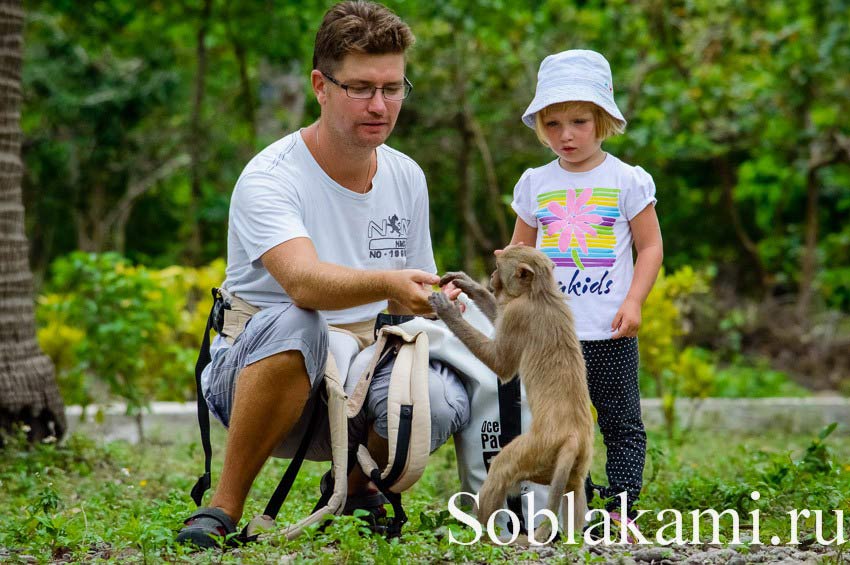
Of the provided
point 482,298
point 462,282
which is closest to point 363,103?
point 462,282

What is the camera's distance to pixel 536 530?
4176 mm

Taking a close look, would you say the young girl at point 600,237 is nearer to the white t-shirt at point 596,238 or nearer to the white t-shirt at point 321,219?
the white t-shirt at point 596,238

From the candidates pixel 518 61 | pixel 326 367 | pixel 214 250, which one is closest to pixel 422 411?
pixel 326 367

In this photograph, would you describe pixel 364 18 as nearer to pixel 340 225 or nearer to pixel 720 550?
pixel 340 225

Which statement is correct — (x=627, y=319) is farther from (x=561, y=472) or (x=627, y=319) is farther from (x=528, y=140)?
(x=528, y=140)

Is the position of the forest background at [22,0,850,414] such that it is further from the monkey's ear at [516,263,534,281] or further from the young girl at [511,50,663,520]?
the monkey's ear at [516,263,534,281]

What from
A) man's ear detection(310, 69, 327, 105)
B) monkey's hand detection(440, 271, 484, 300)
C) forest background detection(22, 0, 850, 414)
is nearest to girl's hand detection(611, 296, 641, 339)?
monkey's hand detection(440, 271, 484, 300)

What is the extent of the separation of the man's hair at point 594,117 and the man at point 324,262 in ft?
1.98

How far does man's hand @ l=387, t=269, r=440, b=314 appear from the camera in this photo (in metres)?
3.96

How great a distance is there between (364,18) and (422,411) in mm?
1560

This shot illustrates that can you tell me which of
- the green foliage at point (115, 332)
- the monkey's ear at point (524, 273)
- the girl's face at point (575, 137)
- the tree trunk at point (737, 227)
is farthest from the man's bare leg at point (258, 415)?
the tree trunk at point (737, 227)

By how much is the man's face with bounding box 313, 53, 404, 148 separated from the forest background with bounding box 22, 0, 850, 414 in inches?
153

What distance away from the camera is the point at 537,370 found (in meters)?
4.11

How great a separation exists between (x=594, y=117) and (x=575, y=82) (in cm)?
17
